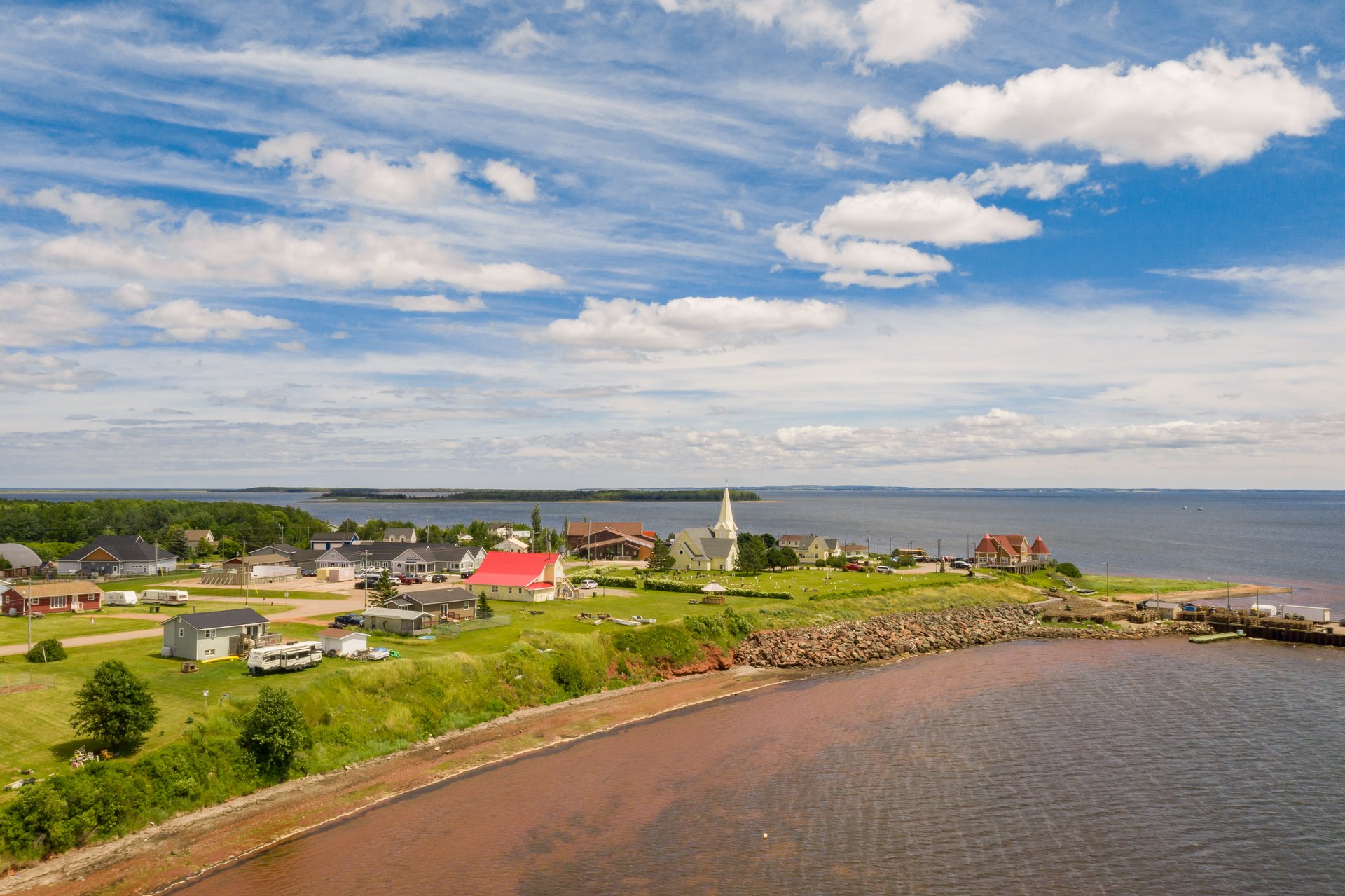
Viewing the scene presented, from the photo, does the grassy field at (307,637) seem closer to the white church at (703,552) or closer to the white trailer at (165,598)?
the white trailer at (165,598)

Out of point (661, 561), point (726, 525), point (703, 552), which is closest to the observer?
point (661, 561)

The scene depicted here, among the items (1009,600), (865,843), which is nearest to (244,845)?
(865,843)

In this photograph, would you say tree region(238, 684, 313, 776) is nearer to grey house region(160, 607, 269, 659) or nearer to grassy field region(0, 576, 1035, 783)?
grassy field region(0, 576, 1035, 783)

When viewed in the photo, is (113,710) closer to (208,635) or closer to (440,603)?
(208,635)

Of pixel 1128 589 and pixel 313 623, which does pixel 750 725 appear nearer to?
pixel 313 623

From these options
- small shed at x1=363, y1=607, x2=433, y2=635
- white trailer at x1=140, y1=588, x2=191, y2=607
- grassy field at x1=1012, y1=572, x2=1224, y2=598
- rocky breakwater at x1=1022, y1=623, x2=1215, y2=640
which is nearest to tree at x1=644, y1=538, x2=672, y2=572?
rocky breakwater at x1=1022, y1=623, x2=1215, y2=640

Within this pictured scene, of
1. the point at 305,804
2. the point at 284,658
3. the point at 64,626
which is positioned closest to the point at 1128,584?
the point at 284,658

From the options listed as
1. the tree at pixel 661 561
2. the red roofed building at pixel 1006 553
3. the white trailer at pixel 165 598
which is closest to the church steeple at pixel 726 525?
the tree at pixel 661 561
